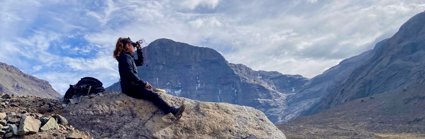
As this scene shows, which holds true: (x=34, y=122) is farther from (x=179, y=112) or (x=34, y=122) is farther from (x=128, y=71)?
(x=179, y=112)

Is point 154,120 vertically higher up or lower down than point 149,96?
lower down

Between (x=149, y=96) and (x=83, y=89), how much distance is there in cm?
235

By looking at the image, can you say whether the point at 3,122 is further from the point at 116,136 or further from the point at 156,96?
the point at 156,96

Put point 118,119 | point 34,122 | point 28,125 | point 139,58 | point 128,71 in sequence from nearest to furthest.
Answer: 1. point 28,125
2. point 34,122
3. point 118,119
4. point 128,71
5. point 139,58

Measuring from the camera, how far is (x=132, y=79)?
17.0 metres

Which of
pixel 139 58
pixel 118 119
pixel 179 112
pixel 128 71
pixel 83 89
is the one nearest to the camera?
pixel 118 119

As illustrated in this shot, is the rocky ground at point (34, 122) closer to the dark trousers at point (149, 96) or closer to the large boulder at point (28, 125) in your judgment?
the large boulder at point (28, 125)

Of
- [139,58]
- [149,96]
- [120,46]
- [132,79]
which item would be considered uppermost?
[120,46]

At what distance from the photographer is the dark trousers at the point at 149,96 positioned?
679 inches

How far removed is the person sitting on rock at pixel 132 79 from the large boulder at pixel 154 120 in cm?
20

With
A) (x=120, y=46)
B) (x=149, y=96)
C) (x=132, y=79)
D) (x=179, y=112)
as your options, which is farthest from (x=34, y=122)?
(x=179, y=112)

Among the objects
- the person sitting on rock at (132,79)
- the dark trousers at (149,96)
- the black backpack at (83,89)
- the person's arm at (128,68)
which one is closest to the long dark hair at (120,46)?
the person sitting on rock at (132,79)

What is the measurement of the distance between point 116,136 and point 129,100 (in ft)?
5.62

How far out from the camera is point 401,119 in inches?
7515
